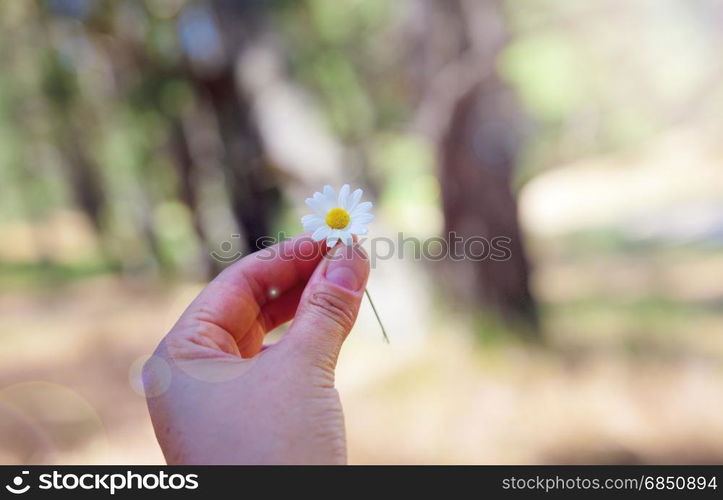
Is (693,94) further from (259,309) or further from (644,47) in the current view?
(259,309)

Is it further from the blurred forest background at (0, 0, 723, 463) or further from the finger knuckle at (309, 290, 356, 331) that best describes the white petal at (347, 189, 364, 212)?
the blurred forest background at (0, 0, 723, 463)

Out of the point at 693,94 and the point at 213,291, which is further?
the point at 693,94

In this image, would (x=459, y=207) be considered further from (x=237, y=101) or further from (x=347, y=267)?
(x=347, y=267)

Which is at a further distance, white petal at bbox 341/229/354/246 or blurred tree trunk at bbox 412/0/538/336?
blurred tree trunk at bbox 412/0/538/336
